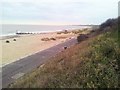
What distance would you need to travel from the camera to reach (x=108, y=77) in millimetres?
10250

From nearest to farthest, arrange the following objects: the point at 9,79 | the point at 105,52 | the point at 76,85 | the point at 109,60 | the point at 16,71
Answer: the point at 76,85, the point at 109,60, the point at 105,52, the point at 9,79, the point at 16,71

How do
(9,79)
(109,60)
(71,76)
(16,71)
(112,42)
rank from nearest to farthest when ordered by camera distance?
(71,76) < (109,60) < (112,42) < (9,79) < (16,71)

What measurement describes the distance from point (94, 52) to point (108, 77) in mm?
3230

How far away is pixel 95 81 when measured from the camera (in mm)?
10148

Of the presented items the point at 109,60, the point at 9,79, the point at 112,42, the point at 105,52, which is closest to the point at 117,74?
the point at 109,60

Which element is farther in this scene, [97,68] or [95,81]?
[97,68]

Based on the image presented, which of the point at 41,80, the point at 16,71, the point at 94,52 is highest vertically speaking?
the point at 94,52

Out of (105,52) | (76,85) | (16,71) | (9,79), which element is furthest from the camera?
(16,71)

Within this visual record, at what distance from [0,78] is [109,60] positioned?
30.4ft

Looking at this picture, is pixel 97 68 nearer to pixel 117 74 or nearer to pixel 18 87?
pixel 117 74

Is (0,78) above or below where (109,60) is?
below

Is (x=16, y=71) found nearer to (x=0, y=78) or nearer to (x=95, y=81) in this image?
(x=0, y=78)

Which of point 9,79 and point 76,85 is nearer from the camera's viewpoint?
point 76,85

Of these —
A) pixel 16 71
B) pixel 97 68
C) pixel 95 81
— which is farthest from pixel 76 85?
pixel 16 71
